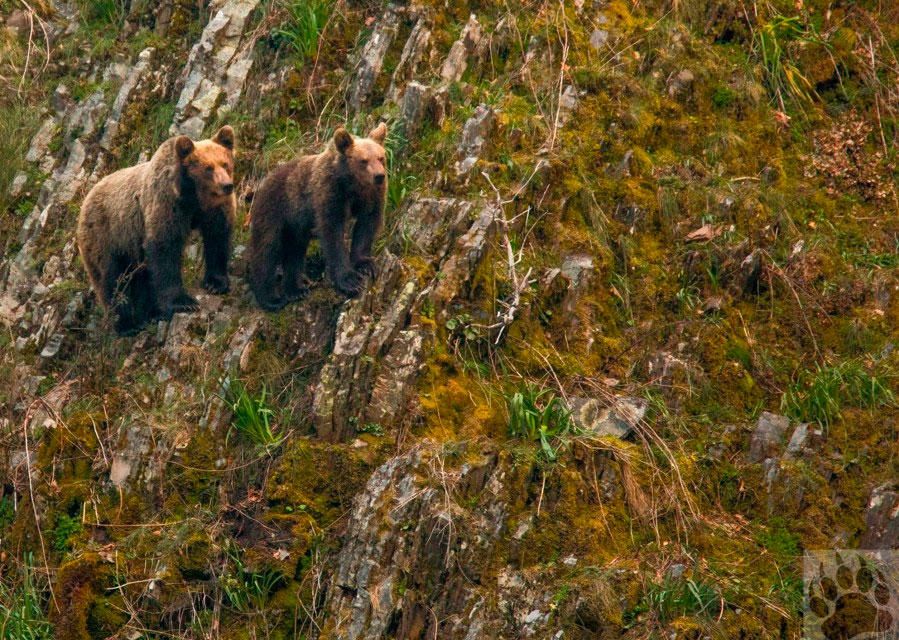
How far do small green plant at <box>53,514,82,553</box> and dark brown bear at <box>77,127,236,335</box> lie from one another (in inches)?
68.3

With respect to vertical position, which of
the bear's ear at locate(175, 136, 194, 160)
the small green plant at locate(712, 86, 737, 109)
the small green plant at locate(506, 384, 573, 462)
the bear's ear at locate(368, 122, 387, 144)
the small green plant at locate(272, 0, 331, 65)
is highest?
the small green plant at locate(272, 0, 331, 65)

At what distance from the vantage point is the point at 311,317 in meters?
9.78

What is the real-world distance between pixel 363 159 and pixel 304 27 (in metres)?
2.42

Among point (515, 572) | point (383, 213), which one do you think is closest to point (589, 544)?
point (515, 572)

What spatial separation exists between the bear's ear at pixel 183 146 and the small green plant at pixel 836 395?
515 cm

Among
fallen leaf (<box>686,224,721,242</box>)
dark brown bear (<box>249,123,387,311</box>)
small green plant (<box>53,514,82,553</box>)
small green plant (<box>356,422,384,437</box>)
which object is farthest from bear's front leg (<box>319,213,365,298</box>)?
fallen leaf (<box>686,224,721,242</box>)

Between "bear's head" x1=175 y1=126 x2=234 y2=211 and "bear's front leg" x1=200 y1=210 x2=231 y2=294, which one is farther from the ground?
"bear's head" x1=175 y1=126 x2=234 y2=211

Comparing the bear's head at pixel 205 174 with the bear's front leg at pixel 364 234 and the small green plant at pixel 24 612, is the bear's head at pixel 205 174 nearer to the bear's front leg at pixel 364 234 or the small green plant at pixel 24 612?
the bear's front leg at pixel 364 234

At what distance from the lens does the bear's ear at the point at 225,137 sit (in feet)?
34.1

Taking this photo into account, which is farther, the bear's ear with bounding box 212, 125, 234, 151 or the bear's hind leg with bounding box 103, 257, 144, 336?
the bear's ear with bounding box 212, 125, 234, 151

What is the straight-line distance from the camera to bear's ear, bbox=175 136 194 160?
10070 mm

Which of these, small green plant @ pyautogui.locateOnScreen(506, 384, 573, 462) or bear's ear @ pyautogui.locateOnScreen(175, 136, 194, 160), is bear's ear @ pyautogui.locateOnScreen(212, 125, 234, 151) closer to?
bear's ear @ pyautogui.locateOnScreen(175, 136, 194, 160)

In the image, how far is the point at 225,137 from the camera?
34.2ft

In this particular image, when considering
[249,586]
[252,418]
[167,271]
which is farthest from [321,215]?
[249,586]
